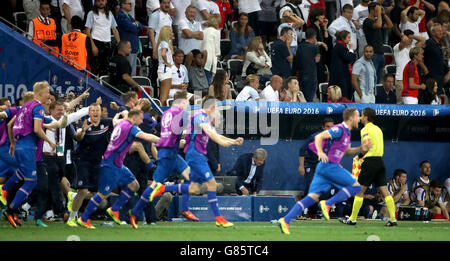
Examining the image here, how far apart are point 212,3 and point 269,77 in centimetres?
257

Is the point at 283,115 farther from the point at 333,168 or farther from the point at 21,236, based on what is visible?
the point at 21,236

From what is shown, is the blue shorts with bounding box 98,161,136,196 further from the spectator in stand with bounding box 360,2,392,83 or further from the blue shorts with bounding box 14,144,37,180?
the spectator in stand with bounding box 360,2,392,83

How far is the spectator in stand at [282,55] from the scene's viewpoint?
66.3ft

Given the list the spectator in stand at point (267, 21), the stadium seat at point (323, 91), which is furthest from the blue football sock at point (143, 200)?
the spectator in stand at point (267, 21)

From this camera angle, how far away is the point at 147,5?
21016mm

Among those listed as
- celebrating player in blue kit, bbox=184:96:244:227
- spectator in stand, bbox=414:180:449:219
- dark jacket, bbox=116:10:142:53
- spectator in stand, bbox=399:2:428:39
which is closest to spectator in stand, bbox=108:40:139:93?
dark jacket, bbox=116:10:142:53

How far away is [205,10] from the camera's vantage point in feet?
69.6

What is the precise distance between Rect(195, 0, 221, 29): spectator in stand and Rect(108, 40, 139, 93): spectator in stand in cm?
345

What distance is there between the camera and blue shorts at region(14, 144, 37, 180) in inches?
536

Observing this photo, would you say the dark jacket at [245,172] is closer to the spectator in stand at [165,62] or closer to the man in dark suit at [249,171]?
the man in dark suit at [249,171]

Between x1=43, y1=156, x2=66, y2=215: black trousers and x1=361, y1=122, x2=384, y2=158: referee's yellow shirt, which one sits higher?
x1=361, y1=122, x2=384, y2=158: referee's yellow shirt

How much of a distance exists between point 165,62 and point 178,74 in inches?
17.8

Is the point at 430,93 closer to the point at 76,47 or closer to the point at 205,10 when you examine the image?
the point at 205,10

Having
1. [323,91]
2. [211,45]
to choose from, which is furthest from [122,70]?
[323,91]
